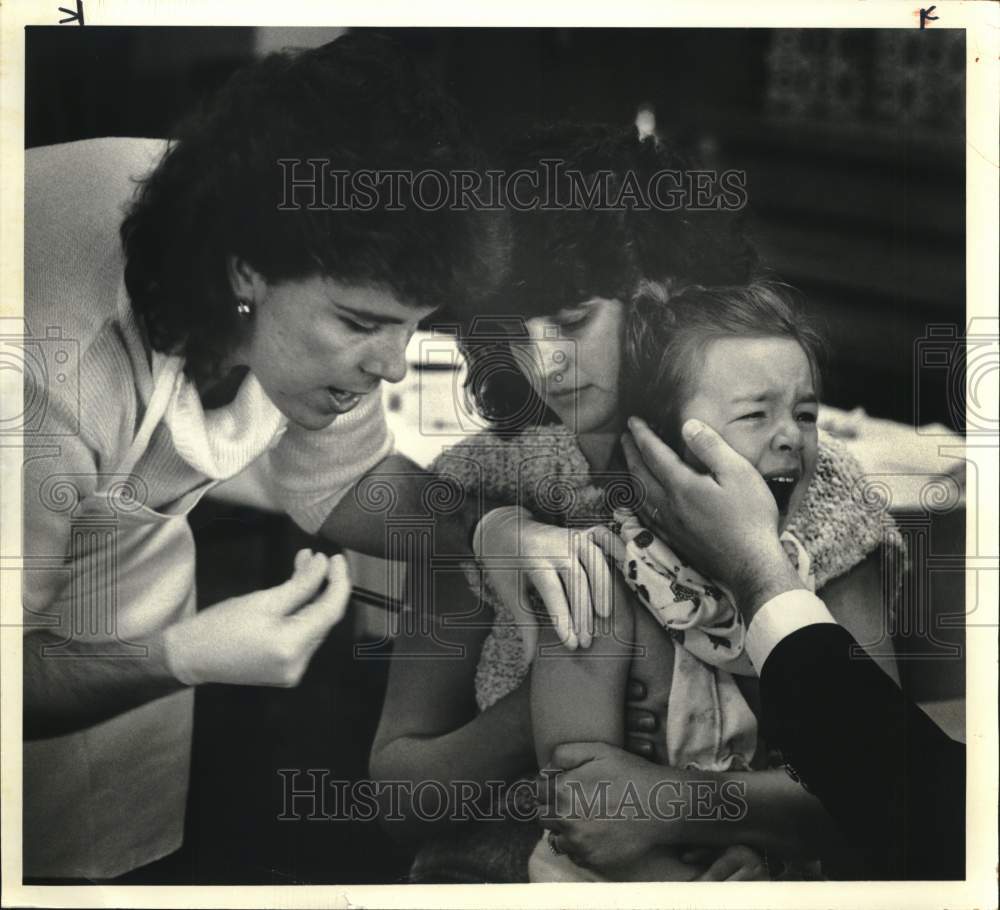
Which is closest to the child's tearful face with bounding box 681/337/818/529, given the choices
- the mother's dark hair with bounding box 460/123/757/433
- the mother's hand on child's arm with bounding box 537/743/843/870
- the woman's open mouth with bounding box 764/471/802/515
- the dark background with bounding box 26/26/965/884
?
Result: the woman's open mouth with bounding box 764/471/802/515

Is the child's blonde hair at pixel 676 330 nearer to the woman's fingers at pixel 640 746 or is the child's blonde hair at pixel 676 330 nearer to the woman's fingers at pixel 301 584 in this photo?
the woman's fingers at pixel 640 746

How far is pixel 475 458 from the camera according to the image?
2.75 metres

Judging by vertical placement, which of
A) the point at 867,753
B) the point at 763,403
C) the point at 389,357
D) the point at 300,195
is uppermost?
the point at 300,195

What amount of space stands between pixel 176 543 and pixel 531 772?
45.6 inches

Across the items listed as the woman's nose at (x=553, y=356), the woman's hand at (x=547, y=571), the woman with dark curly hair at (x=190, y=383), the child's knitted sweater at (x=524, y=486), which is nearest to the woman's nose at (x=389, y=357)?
the woman with dark curly hair at (x=190, y=383)

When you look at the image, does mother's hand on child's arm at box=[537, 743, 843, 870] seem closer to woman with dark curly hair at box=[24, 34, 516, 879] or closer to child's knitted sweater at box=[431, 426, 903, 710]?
child's knitted sweater at box=[431, 426, 903, 710]

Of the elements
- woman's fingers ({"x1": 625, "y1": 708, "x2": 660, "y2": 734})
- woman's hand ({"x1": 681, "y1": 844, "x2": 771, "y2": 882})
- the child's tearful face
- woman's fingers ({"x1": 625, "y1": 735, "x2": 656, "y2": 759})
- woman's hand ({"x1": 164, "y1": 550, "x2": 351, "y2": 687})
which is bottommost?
woman's hand ({"x1": 681, "y1": 844, "x2": 771, "y2": 882})

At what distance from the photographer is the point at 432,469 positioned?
2.76m

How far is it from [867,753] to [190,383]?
2120mm

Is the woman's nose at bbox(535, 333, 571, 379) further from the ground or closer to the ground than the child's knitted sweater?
further from the ground

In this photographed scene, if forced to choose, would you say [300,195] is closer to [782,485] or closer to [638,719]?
[782,485]

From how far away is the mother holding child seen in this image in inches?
108

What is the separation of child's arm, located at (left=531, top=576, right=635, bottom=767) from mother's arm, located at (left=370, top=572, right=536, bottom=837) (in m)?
0.05

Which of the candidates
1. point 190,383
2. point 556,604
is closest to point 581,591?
point 556,604
